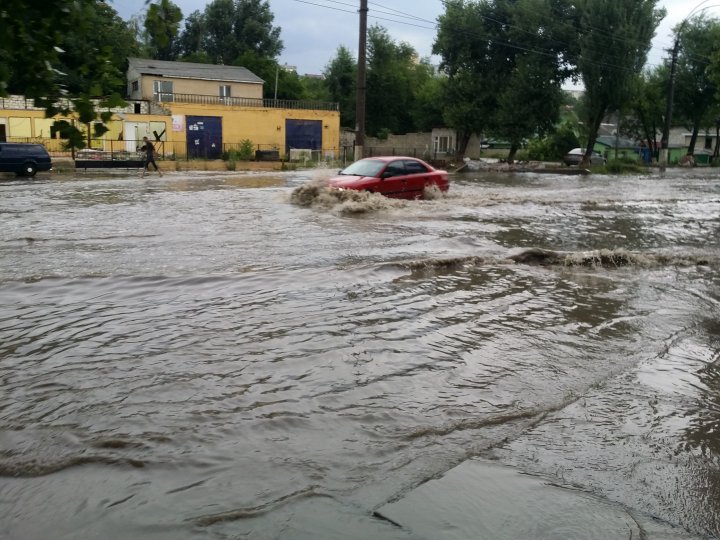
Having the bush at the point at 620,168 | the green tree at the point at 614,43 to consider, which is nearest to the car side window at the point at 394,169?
the bush at the point at 620,168

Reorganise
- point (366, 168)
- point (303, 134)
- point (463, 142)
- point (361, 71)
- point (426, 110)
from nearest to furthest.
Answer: point (366, 168), point (361, 71), point (303, 134), point (463, 142), point (426, 110)

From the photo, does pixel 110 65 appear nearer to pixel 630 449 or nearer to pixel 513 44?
pixel 630 449

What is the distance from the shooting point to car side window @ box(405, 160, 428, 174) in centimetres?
1731

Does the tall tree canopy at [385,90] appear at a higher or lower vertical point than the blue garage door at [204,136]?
higher

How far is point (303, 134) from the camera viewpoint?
46938 millimetres

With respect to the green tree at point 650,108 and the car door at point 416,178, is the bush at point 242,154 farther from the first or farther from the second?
the green tree at point 650,108

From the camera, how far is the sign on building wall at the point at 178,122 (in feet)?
137

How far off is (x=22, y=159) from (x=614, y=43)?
3488cm

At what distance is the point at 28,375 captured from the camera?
4.94 metres

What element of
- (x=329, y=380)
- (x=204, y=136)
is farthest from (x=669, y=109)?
(x=329, y=380)

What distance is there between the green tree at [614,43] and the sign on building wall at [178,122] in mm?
25582

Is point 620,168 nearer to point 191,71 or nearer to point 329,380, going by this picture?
point 191,71

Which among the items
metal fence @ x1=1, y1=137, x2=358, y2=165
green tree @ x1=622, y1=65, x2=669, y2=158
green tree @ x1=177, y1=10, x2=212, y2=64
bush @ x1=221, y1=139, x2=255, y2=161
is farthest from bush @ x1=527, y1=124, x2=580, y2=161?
green tree @ x1=177, y1=10, x2=212, y2=64

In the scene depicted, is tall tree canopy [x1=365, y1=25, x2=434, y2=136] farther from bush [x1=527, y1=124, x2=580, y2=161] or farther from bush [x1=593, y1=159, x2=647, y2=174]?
bush [x1=593, y1=159, x2=647, y2=174]
